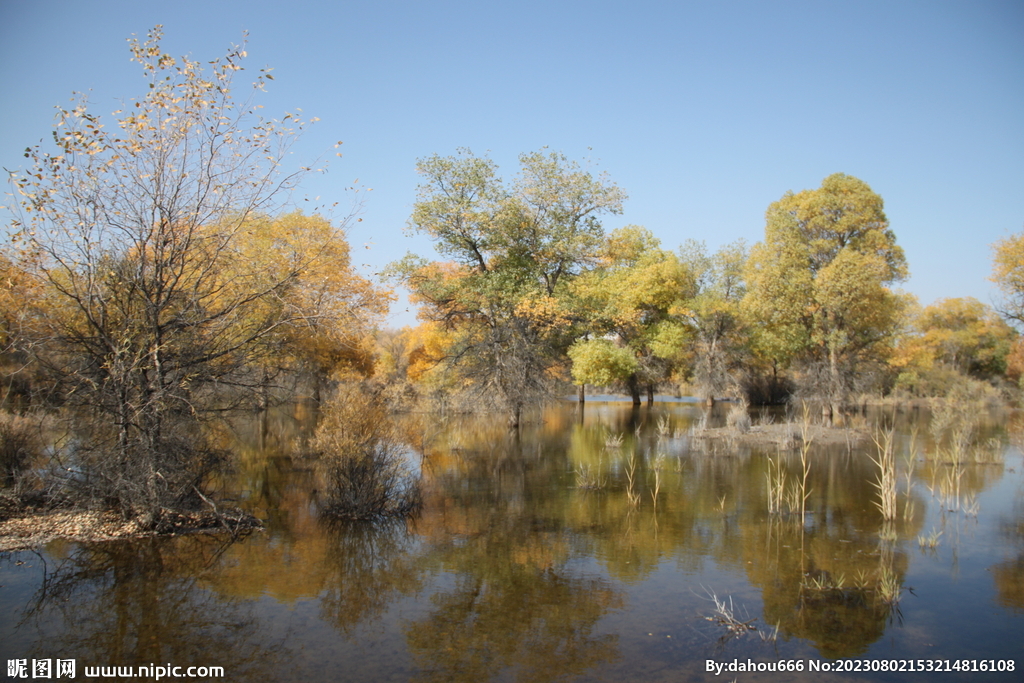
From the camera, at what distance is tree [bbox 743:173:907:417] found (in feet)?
71.7

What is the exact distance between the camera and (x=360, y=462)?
10.5 meters

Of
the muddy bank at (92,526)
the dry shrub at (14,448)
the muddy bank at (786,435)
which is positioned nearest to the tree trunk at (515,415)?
the muddy bank at (786,435)

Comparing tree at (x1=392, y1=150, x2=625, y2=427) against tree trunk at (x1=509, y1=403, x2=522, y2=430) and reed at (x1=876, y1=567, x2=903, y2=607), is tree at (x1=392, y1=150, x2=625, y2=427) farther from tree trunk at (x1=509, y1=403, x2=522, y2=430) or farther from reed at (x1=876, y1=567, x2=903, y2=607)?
reed at (x1=876, y1=567, x2=903, y2=607)

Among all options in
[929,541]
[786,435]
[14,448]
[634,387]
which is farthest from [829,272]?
[14,448]

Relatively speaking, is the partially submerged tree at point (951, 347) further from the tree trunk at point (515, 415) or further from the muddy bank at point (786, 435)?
the tree trunk at point (515, 415)

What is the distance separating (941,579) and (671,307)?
2298 cm

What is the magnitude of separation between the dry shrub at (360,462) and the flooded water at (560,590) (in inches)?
21.5

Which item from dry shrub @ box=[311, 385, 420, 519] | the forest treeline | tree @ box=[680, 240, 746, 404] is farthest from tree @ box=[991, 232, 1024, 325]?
dry shrub @ box=[311, 385, 420, 519]

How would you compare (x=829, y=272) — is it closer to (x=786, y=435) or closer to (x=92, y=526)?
(x=786, y=435)

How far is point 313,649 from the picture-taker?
238 inches

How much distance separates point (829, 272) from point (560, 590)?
1843 cm

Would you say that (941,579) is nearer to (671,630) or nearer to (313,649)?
(671,630)

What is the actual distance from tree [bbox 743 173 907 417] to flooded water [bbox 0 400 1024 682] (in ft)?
33.5

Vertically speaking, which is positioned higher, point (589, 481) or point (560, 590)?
point (589, 481)
